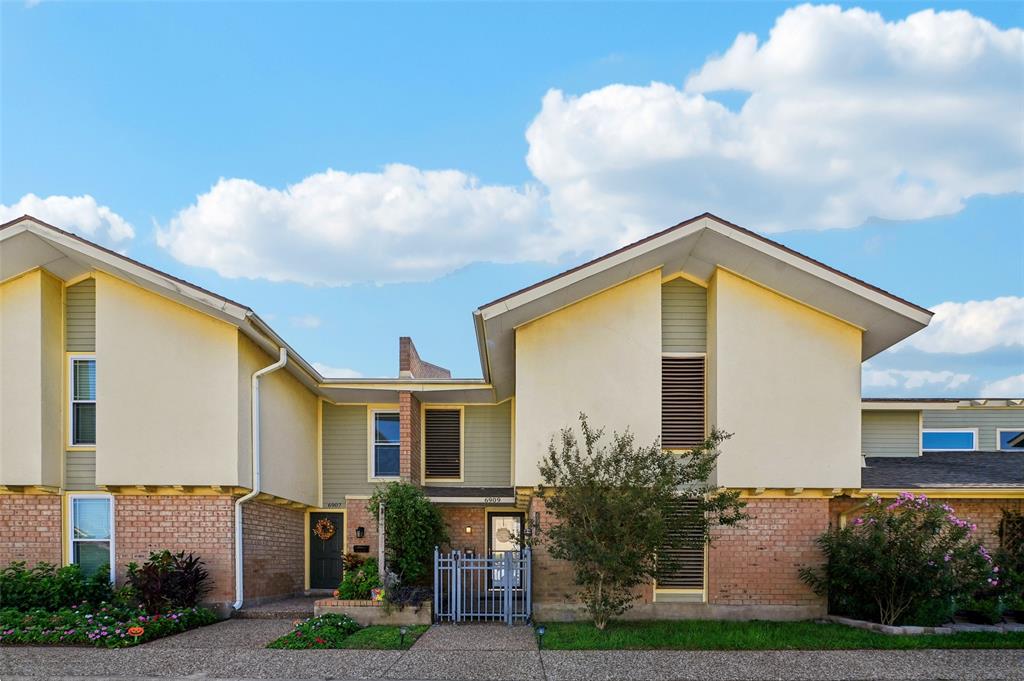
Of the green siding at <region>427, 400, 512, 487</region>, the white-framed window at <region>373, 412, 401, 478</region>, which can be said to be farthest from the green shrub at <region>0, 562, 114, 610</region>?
the green siding at <region>427, 400, 512, 487</region>

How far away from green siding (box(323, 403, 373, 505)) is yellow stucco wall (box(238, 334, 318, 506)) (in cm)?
39

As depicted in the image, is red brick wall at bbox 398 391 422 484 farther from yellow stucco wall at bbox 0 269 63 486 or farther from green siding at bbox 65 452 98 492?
yellow stucco wall at bbox 0 269 63 486

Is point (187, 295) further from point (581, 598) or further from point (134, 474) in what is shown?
point (581, 598)

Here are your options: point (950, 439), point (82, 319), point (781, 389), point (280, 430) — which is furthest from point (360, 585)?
point (950, 439)

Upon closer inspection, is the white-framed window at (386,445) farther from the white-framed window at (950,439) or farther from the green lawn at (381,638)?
the white-framed window at (950,439)

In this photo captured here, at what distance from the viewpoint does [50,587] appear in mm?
14711

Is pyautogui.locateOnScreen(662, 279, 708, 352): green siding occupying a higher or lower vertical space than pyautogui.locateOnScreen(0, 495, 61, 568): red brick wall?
higher

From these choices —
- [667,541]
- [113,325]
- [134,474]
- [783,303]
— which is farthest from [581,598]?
[113,325]

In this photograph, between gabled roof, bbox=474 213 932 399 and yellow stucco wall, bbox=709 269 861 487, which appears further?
yellow stucco wall, bbox=709 269 861 487

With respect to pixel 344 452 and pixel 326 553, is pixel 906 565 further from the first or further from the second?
pixel 326 553

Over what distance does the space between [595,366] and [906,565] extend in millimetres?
5976

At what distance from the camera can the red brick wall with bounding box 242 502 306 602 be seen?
16.3 meters

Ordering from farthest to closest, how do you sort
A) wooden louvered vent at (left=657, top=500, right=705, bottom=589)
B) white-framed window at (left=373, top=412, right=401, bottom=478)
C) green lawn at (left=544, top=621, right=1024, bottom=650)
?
white-framed window at (left=373, top=412, right=401, bottom=478)
wooden louvered vent at (left=657, top=500, right=705, bottom=589)
green lawn at (left=544, top=621, right=1024, bottom=650)

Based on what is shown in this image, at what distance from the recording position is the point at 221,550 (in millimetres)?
15523
